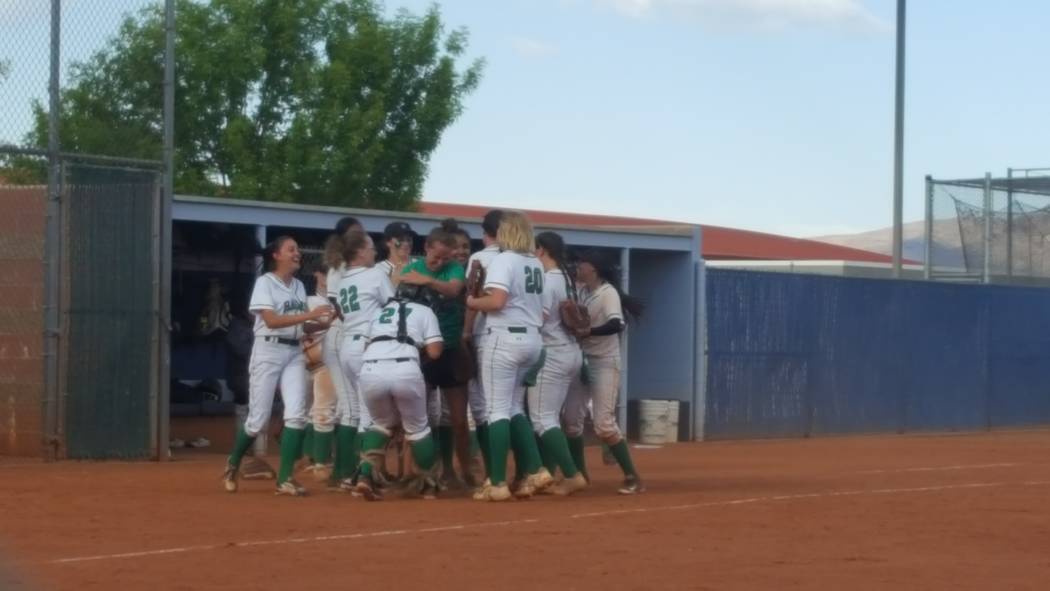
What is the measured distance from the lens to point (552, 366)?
1173 centimetres

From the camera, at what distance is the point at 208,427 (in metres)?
19.0

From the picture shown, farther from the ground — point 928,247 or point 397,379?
point 928,247

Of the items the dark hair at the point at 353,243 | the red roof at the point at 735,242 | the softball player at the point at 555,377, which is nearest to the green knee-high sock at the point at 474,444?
the softball player at the point at 555,377

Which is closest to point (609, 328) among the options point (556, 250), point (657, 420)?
point (556, 250)

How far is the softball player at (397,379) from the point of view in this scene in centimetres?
1102

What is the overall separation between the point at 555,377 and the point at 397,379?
50.2 inches

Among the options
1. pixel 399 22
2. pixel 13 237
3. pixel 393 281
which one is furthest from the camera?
pixel 399 22

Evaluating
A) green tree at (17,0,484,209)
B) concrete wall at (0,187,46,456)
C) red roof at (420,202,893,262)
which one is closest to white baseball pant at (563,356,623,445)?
concrete wall at (0,187,46,456)

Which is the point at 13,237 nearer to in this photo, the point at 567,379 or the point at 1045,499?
the point at 567,379

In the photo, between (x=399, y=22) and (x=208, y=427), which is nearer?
(x=208, y=427)

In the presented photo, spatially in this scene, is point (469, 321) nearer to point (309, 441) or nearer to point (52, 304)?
point (309, 441)

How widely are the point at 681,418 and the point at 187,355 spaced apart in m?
6.22

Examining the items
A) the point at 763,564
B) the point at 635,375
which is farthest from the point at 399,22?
the point at 763,564

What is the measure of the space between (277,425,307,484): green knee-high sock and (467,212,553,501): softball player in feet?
4.27
